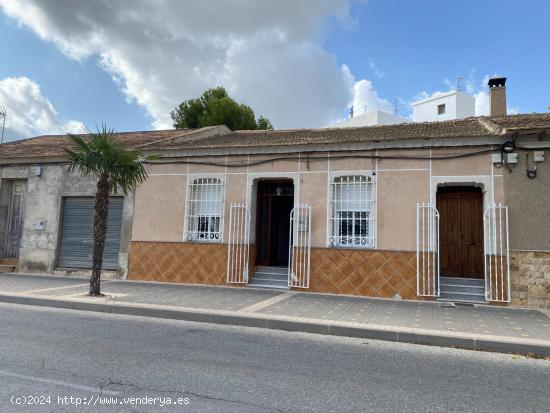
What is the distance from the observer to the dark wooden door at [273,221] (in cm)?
1223

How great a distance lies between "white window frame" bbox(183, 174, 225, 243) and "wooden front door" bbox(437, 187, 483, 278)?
6.04 m

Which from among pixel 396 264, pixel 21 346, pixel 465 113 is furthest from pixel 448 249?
pixel 465 113

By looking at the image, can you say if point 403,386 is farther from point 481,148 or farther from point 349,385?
point 481,148

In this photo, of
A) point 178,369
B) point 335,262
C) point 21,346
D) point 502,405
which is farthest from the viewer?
point 335,262

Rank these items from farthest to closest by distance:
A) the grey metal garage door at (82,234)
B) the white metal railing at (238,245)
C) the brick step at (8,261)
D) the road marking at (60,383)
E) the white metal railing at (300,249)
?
the brick step at (8,261) → the grey metal garage door at (82,234) → the white metal railing at (238,245) → the white metal railing at (300,249) → the road marking at (60,383)

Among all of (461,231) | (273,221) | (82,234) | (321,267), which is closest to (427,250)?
(461,231)

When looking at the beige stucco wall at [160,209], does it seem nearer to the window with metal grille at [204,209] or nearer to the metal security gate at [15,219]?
the window with metal grille at [204,209]

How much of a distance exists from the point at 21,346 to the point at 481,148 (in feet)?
32.3

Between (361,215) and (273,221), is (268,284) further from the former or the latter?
(361,215)

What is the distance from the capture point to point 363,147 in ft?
34.5

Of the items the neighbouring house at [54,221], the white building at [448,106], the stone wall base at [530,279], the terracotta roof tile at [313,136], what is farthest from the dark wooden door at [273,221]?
the white building at [448,106]

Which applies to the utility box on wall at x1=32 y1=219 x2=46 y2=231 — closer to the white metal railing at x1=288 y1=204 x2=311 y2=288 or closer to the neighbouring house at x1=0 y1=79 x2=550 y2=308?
the neighbouring house at x1=0 y1=79 x2=550 y2=308

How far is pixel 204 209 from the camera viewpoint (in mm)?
11977

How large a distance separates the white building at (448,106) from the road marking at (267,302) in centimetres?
2732
